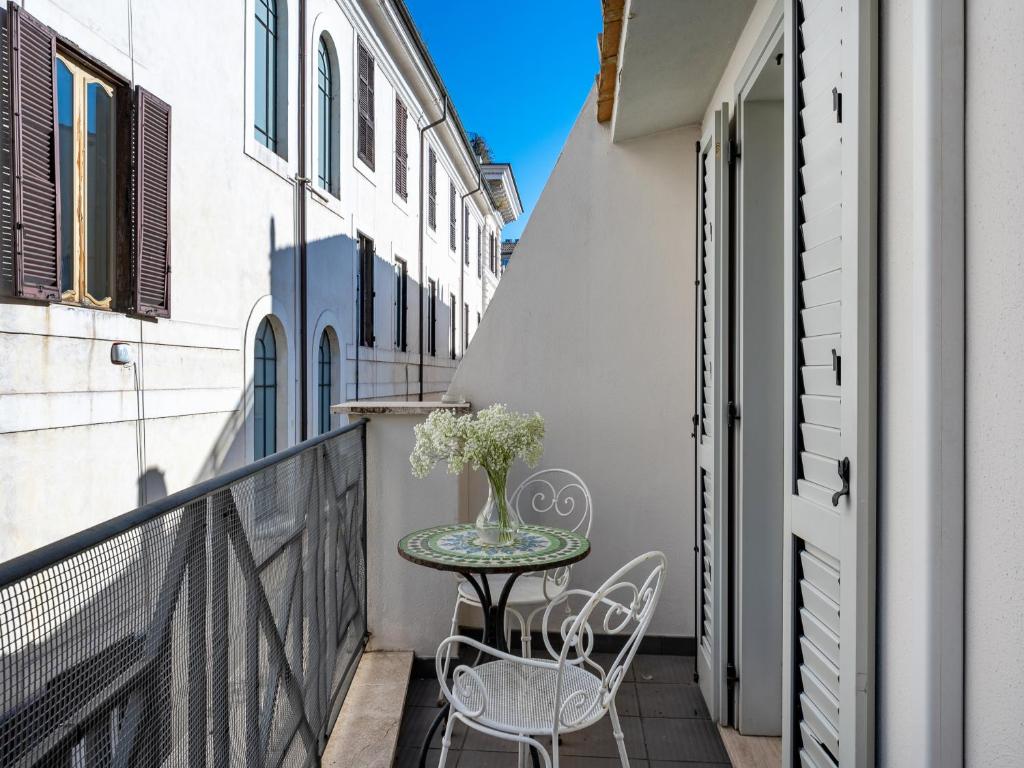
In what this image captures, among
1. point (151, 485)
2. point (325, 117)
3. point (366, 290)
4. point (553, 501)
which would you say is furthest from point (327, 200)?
point (553, 501)

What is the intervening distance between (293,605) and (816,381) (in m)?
1.57

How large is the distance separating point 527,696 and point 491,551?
0.58 m

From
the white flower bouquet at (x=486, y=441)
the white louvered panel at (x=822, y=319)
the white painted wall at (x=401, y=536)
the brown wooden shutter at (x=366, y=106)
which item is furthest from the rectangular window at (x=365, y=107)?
the white louvered panel at (x=822, y=319)

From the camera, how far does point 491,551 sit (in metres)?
2.58

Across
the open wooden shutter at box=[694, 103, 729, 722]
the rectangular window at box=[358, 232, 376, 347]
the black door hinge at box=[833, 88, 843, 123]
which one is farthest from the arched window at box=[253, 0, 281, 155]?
the black door hinge at box=[833, 88, 843, 123]

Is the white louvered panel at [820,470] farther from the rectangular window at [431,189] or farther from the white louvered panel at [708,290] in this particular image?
the rectangular window at [431,189]

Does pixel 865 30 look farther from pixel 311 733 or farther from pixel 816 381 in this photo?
pixel 311 733

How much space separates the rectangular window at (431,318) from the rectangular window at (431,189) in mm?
1194

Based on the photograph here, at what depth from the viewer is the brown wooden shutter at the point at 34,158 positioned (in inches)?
163

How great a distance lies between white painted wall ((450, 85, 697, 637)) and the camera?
3.70 meters

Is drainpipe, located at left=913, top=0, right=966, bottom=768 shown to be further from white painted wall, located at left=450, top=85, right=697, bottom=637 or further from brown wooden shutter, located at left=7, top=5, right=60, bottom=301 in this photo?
brown wooden shutter, located at left=7, top=5, right=60, bottom=301

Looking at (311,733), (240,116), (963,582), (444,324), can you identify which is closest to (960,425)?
(963,582)

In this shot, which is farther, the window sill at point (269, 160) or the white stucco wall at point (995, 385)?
the window sill at point (269, 160)

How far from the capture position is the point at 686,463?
12.1 ft
